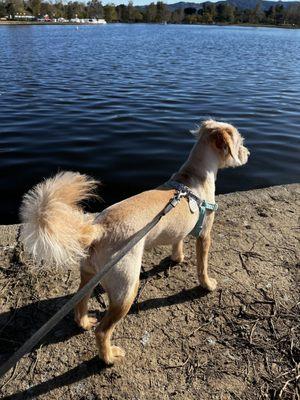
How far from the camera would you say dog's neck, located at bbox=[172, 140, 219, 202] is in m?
3.41

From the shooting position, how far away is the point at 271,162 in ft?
25.4

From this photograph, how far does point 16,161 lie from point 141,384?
19.1 ft

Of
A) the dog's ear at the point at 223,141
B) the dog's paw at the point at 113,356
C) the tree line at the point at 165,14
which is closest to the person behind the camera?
the dog's paw at the point at 113,356

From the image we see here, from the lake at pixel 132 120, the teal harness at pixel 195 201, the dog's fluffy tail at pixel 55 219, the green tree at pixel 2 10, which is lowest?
the lake at pixel 132 120

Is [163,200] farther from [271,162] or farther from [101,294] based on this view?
[271,162]

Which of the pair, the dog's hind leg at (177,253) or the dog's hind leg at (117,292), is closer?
the dog's hind leg at (117,292)

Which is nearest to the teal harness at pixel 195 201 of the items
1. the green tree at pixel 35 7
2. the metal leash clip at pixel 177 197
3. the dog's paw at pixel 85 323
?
the metal leash clip at pixel 177 197

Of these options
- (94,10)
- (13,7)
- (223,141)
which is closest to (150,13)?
(94,10)

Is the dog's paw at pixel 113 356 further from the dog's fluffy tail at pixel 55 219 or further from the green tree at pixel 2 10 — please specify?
the green tree at pixel 2 10

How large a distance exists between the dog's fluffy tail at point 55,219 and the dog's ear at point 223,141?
152 cm

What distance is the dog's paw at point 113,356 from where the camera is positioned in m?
2.75

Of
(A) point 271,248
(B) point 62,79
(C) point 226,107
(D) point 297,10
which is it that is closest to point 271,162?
(A) point 271,248

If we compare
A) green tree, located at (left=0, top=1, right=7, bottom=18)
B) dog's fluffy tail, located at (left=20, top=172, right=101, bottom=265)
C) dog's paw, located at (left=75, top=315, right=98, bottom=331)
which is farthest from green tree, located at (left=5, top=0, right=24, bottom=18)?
dog's fluffy tail, located at (left=20, top=172, right=101, bottom=265)

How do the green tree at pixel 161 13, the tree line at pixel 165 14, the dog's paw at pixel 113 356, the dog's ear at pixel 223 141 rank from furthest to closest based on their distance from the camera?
the green tree at pixel 161 13 → the tree line at pixel 165 14 → the dog's ear at pixel 223 141 → the dog's paw at pixel 113 356
